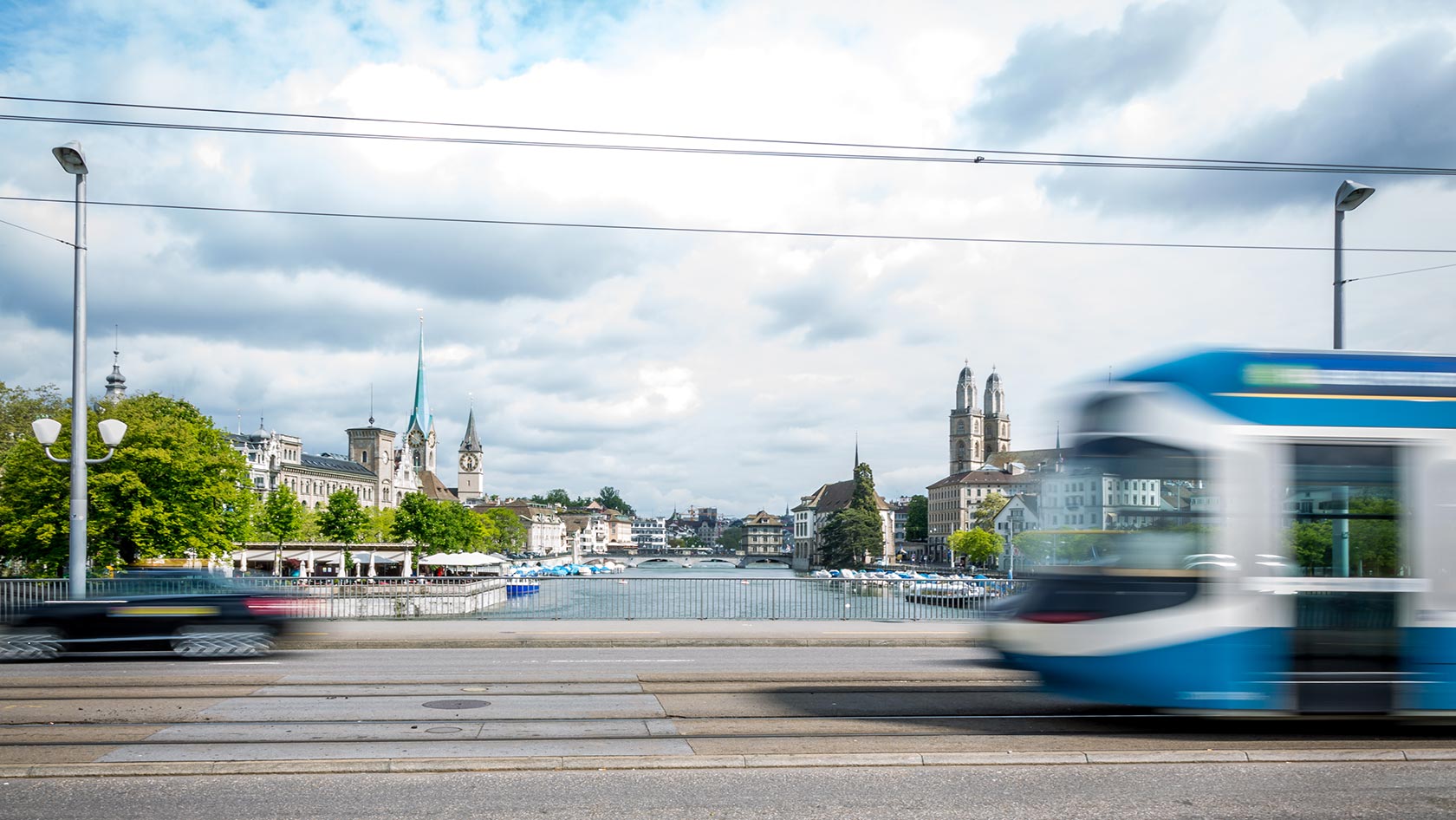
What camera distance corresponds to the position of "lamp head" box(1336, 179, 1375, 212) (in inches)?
660

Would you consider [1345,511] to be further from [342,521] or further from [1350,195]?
[342,521]

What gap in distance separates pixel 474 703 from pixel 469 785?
3.59 m

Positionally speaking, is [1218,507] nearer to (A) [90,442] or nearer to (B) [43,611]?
(B) [43,611]

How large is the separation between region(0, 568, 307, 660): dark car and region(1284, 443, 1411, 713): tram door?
1332 centimetres

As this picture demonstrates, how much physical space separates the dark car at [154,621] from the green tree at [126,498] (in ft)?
98.9

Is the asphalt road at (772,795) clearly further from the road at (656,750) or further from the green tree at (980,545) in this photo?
the green tree at (980,545)

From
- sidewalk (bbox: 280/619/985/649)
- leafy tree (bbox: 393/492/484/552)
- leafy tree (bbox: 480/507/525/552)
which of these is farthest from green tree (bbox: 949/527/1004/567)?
sidewalk (bbox: 280/619/985/649)

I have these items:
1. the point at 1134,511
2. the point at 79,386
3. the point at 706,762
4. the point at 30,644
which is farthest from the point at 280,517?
the point at 1134,511

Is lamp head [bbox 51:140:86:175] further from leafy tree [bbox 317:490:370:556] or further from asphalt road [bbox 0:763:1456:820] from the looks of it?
leafy tree [bbox 317:490:370:556]

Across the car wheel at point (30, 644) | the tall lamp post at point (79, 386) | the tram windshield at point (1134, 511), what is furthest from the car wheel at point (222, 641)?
the tram windshield at point (1134, 511)

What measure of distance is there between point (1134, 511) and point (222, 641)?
1271cm

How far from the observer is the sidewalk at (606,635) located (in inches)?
699

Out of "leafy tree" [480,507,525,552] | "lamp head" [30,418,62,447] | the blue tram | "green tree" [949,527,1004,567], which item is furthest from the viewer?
"leafy tree" [480,507,525,552]

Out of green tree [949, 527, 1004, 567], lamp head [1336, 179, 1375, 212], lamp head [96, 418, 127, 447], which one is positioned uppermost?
lamp head [1336, 179, 1375, 212]
